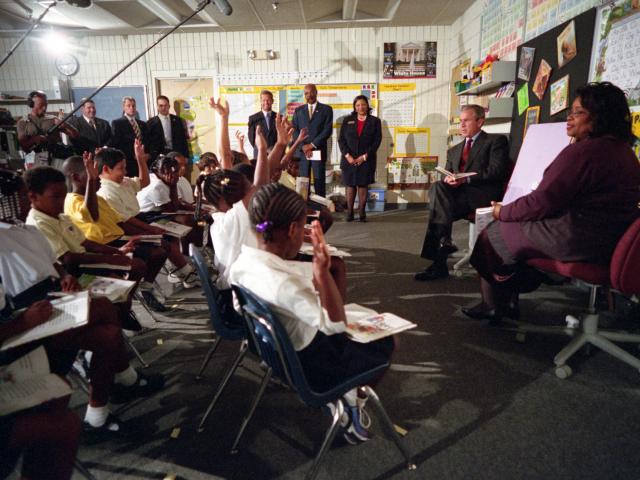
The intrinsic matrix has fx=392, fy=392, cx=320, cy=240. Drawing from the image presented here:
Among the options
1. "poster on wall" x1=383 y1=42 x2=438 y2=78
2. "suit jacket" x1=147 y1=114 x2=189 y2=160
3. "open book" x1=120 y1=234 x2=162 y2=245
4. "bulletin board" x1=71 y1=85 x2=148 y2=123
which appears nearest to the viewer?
"open book" x1=120 y1=234 x2=162 y2=245

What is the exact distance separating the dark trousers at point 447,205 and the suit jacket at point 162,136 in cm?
398

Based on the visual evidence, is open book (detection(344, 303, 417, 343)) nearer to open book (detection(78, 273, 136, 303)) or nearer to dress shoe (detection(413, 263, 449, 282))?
open book (detection(78, 273, 136, 303))

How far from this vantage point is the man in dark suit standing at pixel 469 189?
124 inches

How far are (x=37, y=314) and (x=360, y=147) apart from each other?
5.11 m

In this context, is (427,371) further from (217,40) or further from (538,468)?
(217,40)

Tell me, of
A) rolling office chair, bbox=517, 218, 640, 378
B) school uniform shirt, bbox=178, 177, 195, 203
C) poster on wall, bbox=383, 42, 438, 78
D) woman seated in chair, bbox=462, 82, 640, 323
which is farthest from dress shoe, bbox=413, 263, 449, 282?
poster on wall, bbox=383, 42, 438, 78

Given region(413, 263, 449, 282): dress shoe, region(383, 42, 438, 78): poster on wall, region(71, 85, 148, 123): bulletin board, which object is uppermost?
region(383, 42, 438, 78): poster on wall

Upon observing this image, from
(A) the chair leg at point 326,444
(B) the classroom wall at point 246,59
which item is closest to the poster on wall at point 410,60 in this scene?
(B) the classroom wall at point 246,59

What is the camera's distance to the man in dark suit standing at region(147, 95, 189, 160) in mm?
5449

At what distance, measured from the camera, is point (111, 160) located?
102 inches

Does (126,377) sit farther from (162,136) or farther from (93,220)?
(162,136)

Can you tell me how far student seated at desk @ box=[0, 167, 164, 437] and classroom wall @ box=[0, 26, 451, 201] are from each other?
18.3 feet

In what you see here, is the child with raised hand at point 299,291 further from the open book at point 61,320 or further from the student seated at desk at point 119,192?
the student seated at desk at point 119,192

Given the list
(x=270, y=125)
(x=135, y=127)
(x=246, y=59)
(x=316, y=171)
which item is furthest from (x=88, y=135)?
(x=316, y=171)
